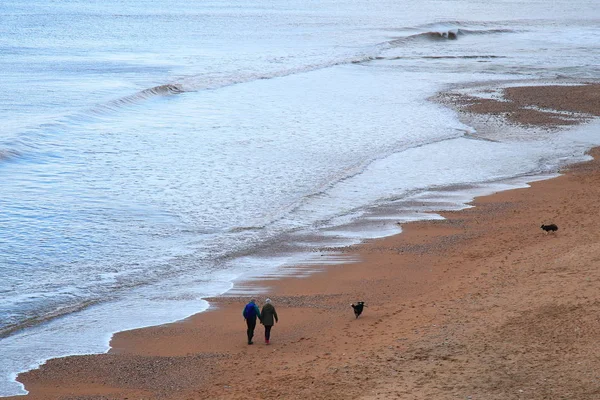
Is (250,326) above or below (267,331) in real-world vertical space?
above

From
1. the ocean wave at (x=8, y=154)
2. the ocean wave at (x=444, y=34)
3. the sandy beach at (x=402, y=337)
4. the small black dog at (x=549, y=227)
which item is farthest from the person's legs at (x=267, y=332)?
the ocean wave at (x=444, y=34)

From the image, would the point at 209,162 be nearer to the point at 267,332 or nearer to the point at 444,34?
the point at 267,332

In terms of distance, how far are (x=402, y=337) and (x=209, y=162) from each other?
19282 millimetres

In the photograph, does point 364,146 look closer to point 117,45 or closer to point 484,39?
point 117,45

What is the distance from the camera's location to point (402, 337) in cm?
1456

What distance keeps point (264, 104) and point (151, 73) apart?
48.2ft

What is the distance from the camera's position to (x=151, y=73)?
58812 millimetres

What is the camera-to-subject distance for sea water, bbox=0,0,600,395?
19250mm

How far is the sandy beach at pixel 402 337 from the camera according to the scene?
12.6 meters

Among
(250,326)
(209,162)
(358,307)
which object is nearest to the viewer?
(250,326)

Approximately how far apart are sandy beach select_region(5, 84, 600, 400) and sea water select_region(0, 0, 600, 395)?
1113 millimetres

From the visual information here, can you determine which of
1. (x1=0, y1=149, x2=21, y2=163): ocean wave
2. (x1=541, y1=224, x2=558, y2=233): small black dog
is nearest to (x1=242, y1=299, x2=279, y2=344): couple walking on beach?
(x1=541, y1=224, x2=558, y2=233): small black dog

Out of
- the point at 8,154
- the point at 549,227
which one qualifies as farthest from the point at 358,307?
the point at 8,154

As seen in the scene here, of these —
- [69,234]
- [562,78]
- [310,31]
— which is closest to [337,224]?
[69,234]
